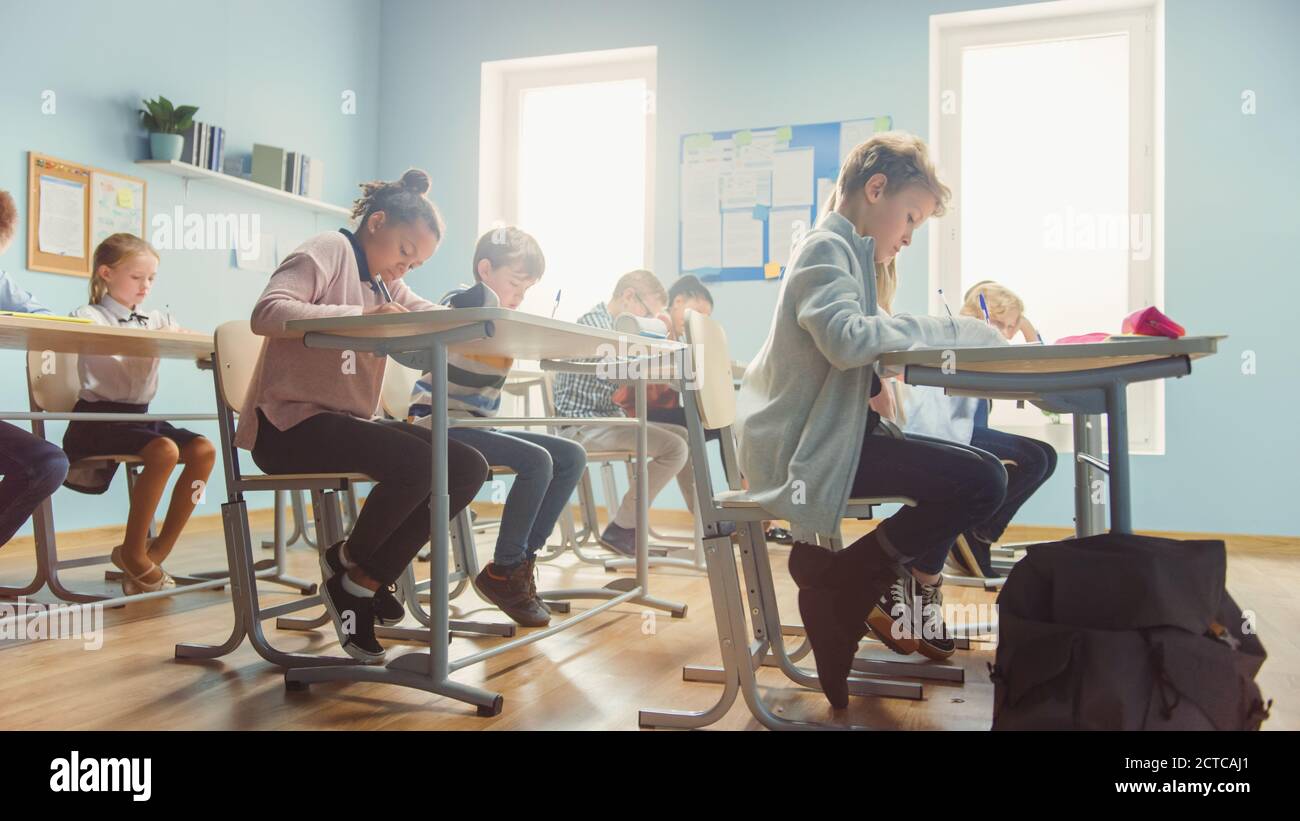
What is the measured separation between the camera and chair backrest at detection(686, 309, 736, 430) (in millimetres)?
1550

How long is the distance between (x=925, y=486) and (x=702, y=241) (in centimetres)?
333

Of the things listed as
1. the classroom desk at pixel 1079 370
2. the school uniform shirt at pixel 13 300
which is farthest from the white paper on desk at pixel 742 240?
the classroom desk at pixel 1079 370

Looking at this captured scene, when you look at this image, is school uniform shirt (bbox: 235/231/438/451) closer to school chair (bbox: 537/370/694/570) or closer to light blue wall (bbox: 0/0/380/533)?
school chair (bbox: 537/370/694/570)

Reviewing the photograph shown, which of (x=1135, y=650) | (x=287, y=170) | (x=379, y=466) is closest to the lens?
(x=1135, y=650)

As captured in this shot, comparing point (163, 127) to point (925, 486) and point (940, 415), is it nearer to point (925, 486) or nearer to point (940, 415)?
point (940, 415)

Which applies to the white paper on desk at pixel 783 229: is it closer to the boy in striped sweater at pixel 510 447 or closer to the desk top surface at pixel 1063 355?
Result: the boy in striped sweater at pixel 510 447

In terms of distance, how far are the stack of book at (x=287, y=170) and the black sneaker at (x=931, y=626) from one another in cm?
354

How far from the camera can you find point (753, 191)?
4574 mm

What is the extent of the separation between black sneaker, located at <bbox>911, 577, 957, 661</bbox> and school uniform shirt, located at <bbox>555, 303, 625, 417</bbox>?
162cm

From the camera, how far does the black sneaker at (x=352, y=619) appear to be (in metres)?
1.80

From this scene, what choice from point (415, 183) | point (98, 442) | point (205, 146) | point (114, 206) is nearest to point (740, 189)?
point (205, 146)

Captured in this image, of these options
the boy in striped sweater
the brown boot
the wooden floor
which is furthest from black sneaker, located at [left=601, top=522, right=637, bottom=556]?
the brown boot
